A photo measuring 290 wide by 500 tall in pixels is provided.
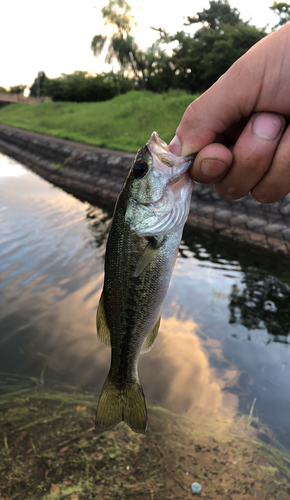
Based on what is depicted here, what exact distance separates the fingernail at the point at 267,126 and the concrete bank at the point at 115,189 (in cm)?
856

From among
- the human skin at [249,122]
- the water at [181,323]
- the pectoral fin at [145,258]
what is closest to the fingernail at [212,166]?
the human skin at [249,122]

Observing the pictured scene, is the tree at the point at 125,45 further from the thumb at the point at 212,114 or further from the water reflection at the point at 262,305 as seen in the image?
the thumb at the point at 212,114

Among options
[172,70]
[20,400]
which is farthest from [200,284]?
[172,70]

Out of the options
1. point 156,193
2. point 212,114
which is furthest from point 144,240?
point 212,114

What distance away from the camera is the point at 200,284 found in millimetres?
8062

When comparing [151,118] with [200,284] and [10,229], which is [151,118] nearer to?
[10,229]

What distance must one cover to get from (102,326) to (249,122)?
1608 millimetres

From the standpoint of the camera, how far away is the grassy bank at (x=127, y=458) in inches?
132

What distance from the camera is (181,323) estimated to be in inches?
255

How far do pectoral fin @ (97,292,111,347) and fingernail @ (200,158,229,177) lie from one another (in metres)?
1.08

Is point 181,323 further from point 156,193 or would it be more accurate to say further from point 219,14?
point 219,14

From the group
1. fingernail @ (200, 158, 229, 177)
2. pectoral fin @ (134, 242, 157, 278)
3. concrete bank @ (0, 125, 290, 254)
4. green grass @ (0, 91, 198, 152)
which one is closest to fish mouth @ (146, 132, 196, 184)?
fingernail @ (200, 158, 229, 177)

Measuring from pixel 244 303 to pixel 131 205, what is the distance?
5866mm

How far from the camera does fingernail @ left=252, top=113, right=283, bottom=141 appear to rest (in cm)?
197
